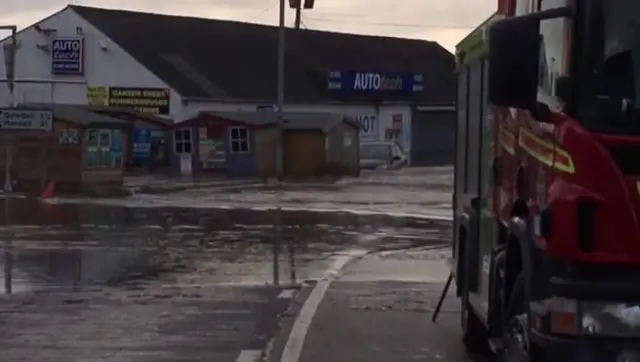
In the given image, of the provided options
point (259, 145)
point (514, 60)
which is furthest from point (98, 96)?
point (514, 60)

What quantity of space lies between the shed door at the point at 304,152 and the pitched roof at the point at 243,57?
424 inches

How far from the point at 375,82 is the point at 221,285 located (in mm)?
62833

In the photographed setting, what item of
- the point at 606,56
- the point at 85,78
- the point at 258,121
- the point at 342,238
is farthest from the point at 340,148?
the point at 606,56

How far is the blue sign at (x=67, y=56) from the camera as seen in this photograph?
227 feet

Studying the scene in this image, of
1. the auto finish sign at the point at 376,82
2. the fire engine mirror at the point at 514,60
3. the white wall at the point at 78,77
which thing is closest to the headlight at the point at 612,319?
the fire engine mirror at the point at 514,60

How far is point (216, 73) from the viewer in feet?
234

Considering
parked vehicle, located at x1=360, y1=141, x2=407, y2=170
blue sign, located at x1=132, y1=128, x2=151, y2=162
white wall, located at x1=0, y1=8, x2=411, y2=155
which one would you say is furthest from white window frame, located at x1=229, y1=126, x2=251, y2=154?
white wall, located at x1=0, y1=8, x2=411, y2=155

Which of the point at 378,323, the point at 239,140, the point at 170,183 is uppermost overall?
the point at 239,140

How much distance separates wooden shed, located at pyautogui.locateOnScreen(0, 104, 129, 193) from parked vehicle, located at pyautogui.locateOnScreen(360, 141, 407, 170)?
65.8 feet

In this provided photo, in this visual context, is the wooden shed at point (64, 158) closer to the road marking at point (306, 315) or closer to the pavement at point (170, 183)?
the pavement at point (170, 183)

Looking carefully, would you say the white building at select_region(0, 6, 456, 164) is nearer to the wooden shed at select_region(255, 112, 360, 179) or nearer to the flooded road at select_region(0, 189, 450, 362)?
the wooden shed at select_region(255, 112, 360, 179)

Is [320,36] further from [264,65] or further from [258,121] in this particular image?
[258,121]

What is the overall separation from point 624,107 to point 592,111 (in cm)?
15

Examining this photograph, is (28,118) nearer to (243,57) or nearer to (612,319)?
(243,57)
